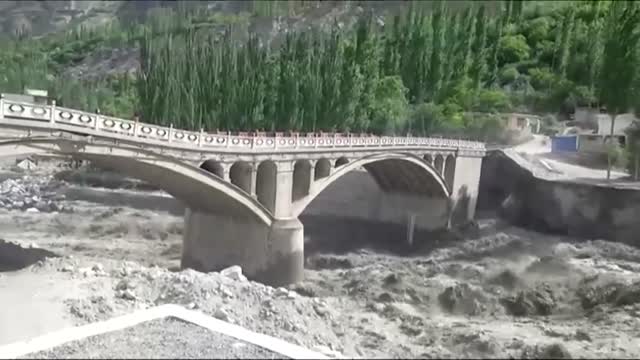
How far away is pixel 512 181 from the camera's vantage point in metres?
44.7

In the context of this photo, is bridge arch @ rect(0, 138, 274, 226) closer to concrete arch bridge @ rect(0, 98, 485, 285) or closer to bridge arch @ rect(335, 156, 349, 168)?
concrete arch bridge @ rect(0, 98, 485, 285)

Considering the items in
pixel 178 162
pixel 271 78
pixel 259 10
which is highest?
pixel 259 10

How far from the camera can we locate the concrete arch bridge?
2023 centimetres

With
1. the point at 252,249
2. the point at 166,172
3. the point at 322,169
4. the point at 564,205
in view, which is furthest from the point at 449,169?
the point at 166,172

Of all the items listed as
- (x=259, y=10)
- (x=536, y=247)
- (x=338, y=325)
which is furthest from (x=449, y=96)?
(x=259, y=10)

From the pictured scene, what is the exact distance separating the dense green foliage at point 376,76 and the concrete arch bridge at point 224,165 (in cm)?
1189

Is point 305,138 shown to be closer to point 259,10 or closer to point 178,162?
point 178,162

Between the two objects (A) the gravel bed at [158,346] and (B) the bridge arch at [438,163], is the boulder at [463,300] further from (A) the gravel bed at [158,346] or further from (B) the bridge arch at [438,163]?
(B) the bridge arch at [438,163]

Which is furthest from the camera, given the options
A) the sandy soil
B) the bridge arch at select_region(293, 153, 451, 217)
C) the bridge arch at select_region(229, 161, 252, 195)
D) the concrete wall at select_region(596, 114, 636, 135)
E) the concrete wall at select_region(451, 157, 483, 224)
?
the concrete wall at select_region(596, 114, 636, 135)

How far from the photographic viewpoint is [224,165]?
2636cm

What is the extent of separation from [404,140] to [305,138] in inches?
372

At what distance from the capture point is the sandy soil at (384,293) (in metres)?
15.8

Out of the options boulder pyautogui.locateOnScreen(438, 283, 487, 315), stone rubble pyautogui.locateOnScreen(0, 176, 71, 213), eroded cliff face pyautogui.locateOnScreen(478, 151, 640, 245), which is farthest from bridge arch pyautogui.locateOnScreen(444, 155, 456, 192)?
stone rubble pyautogui.locateOnScreen(0, 176, 71, 213)

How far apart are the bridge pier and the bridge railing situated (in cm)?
334
